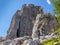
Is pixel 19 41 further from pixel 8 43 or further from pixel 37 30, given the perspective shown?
pixel 37 30

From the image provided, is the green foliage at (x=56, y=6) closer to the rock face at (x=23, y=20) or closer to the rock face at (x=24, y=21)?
the rock face at (x=24, y=21)

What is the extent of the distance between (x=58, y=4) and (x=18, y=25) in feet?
243

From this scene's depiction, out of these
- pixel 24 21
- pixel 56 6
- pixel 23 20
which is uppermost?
pixel 23 20

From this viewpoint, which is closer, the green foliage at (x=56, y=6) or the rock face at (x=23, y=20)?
the green foliage at (x=56, y=6)

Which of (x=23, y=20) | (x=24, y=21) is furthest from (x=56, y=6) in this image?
(x=23, y=20)

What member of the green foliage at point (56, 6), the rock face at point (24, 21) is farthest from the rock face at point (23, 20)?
the green foliage at point (56, 6)

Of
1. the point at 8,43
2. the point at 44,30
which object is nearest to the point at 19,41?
the point at 8,43

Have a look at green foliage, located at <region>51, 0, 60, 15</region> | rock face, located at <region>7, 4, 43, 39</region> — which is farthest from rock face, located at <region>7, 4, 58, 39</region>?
green foliage, located at <region>51, 0, 60, 15</region>

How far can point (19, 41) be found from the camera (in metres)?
46.4

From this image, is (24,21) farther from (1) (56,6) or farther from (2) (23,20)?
(1) (56,6)

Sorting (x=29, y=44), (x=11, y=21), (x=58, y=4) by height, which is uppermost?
(x=11, y=21)

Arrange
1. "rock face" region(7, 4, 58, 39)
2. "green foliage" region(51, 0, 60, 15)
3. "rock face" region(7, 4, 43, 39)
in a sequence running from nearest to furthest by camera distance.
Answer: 1. "green foliage" region(51, 0, 60, 15)
2. "rock face" region(7, 4, 58, 39)
3. "rock face" region(7, 4, 43, 39)

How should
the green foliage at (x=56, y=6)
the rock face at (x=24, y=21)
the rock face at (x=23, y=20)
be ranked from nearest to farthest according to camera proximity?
1. the green foliage at (x=56, y=6)
2. the rock face at (x=24, y=21)
3. the rock face at (x=23, y=20)

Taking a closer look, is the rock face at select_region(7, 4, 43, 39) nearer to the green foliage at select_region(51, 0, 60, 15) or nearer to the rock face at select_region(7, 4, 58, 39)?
the rock face at select_region(7, 4, 58, 39)
